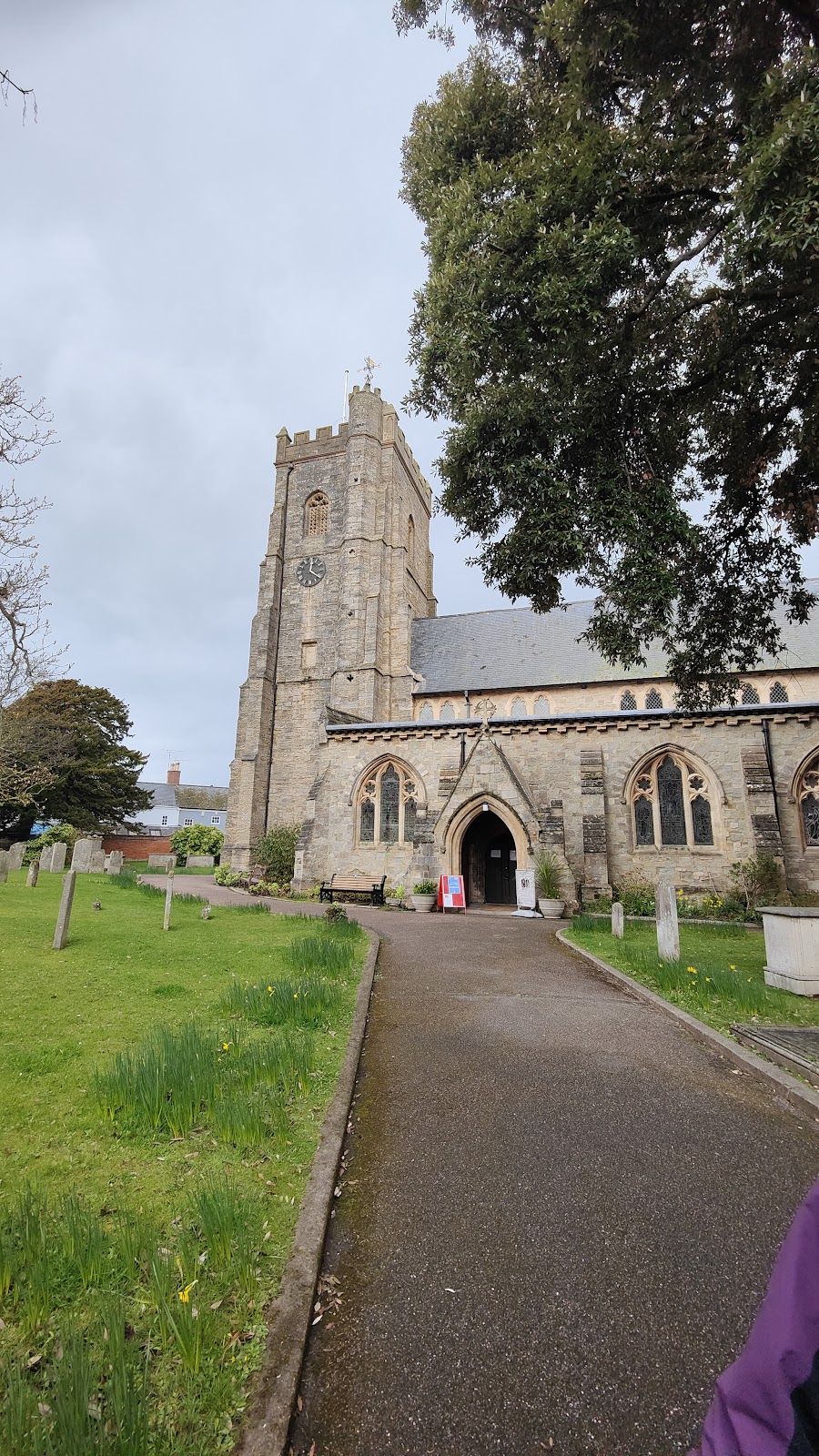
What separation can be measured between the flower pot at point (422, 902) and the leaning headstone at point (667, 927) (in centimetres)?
882

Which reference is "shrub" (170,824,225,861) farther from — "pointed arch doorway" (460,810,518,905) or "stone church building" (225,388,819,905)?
"pointed arch doorway" (460,810,518,905)

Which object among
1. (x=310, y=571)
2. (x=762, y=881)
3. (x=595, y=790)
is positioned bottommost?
(x=762, y=881)

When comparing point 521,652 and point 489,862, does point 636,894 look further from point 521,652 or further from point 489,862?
point 521,652

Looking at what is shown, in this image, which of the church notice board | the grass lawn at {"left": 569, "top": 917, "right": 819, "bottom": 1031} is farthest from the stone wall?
the grass lawn at {"left": 569, "top": 917, "right": 819, "bottom": 1031}

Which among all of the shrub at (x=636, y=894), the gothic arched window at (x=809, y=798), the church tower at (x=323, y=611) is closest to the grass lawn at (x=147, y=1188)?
the shrub at (x=636, y=894)

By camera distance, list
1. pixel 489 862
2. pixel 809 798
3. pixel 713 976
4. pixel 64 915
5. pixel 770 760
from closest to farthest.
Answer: pixel 713 976
pixel 64 915
pixel 809 798
pixel 770 760
pixel 489 862

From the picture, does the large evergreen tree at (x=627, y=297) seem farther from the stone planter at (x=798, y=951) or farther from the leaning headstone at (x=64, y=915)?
the leaning headstone at (x=64, y=915)

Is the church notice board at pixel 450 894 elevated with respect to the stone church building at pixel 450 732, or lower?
lower

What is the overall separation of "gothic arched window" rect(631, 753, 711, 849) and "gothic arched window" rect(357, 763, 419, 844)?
696cm

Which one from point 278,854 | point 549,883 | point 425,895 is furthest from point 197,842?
point 549,883

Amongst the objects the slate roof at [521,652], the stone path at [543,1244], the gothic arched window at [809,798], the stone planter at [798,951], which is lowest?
the stone path at [543,1244]

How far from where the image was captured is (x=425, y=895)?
1741 cm

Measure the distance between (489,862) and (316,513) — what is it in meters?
20.9

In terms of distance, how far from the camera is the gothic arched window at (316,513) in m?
32.0
